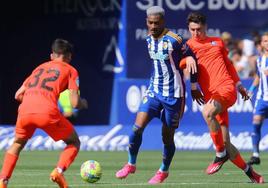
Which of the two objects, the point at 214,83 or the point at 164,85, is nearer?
the point at 164,85

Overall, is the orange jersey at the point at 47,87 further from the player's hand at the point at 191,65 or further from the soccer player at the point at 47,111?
the player's hand at the point at 191,65

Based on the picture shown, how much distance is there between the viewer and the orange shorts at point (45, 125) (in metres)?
11.3

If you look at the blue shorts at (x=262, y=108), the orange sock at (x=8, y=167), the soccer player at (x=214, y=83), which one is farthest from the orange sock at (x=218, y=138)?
the blue shorts at (x=262, y=108)

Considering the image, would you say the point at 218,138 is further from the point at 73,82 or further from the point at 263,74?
the point at 263,74

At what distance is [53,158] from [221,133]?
5.68 meters

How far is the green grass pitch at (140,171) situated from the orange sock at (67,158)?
79 cm

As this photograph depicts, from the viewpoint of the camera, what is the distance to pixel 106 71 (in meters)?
26.1

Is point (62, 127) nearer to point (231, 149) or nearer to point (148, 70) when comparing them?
point (231, 149)

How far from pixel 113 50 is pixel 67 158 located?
14.5 meters

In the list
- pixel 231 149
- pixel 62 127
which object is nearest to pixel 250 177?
pixel 231 149

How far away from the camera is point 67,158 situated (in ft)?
37.4

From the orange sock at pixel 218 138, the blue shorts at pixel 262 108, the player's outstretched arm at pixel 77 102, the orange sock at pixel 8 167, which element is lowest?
the blue shorts at pixel 262 108

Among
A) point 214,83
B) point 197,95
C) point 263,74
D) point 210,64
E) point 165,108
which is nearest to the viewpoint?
point 165,108

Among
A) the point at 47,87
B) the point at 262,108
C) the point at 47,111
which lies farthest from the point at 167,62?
the point at 262,108
